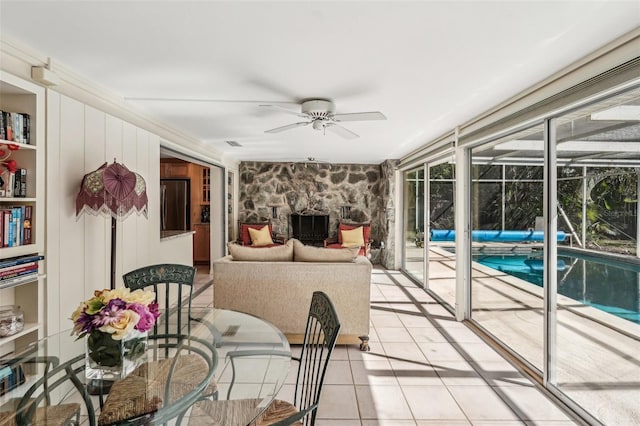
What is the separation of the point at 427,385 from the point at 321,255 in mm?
1396

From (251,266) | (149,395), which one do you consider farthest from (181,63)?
(149,395)

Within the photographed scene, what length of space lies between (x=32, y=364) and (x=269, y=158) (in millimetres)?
5878

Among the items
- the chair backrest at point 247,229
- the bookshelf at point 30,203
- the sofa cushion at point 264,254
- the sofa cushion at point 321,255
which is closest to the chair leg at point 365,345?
the sofa cushion at point 321,255

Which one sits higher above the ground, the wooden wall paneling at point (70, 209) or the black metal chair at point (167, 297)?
the wooden wall paneling at point (70, 209)

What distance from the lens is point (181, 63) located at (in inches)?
Result: 90.5

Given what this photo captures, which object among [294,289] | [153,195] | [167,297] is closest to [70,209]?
[167,297]

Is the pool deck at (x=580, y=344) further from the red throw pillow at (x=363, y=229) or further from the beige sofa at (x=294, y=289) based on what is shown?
the red throw pillow at (x=363, y=229)

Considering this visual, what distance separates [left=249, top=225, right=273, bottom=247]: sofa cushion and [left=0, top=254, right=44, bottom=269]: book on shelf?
15.8ft

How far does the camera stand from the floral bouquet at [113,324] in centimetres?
135

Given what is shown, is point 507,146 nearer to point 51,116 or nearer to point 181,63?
point 181,63

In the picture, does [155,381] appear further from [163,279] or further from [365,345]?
[365,345]

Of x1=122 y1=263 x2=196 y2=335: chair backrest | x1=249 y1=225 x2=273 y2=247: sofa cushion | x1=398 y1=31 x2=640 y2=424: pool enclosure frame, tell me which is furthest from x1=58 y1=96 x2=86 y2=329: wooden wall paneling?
x1=249 y1=225 x2=273 y2=247: sofa cushion

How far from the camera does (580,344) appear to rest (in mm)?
2420

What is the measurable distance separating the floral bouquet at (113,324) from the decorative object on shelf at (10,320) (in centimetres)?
90
